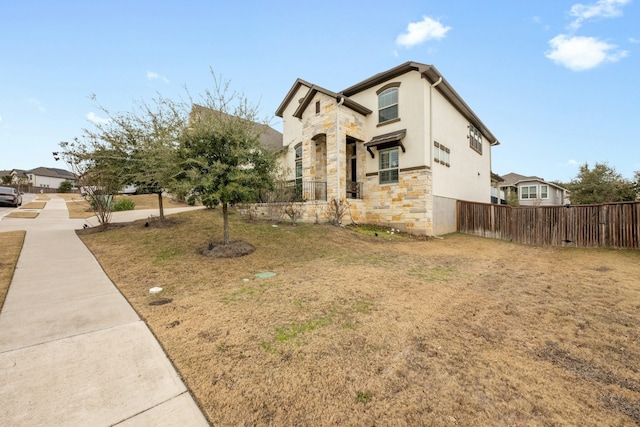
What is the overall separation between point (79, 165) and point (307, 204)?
31.6 feet

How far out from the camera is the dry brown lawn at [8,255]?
15.1 feet

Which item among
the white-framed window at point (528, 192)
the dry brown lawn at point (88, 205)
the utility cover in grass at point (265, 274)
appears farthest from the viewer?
the white-framed window at point (528, 192)

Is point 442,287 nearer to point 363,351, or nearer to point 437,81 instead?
point 363,351

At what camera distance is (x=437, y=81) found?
42.0ft

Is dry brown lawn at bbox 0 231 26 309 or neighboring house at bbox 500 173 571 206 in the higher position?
neighboring house at bbox 500 173 571 206

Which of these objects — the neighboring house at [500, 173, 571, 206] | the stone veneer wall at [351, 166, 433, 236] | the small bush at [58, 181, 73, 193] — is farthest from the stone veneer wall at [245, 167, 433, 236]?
the small bush at [58, 181, 73, 193]

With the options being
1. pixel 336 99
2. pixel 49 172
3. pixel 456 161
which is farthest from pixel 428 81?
pixel 49 172

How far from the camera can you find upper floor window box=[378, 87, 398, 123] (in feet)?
44.3

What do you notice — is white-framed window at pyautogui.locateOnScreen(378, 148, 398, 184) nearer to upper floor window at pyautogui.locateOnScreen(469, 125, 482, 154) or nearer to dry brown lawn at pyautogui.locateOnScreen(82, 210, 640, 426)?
dry brown lawn at pyautogui.locateOnScreen(82, 210, 640, 426)

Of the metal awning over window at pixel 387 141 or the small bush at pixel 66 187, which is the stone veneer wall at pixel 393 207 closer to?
the metal awning over window at pixel 387 141

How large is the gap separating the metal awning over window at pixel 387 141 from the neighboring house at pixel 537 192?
2929cm

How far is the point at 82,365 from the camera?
8.07 feet

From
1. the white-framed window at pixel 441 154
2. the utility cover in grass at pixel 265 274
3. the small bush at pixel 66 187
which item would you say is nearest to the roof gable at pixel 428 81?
the white-framed window at pixel 441 154

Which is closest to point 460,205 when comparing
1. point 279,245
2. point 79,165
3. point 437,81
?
point 437,81
